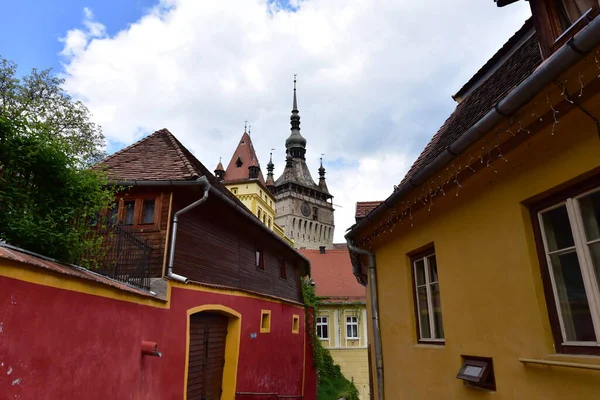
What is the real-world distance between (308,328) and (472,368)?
555 inches

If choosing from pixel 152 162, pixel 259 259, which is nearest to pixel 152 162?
pixel 152 162

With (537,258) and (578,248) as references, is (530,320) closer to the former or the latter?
(537,258)

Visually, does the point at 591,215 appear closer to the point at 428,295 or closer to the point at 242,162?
the point at 428,295

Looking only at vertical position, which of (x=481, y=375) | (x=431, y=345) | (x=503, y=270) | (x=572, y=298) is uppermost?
(x=503, y=270)

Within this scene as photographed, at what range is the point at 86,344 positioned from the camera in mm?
4824

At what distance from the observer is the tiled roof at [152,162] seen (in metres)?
8.46

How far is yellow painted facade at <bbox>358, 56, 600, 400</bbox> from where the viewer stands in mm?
3043

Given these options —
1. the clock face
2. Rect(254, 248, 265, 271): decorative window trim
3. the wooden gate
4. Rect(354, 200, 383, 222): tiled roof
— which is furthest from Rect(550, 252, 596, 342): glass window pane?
the clock face

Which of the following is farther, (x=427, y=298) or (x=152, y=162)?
(x=152, y=162)

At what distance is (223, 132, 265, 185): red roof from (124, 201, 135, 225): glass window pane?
33.6m

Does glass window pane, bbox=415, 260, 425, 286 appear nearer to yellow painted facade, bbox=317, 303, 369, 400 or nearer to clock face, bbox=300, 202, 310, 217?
yellow painted facade, bbox=317, 303, 369, 400

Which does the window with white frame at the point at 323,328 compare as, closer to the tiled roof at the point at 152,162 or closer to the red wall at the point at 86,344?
the red wall at the point at 86,344

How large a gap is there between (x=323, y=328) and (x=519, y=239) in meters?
25.5

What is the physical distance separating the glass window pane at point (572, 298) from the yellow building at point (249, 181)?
35.3m
